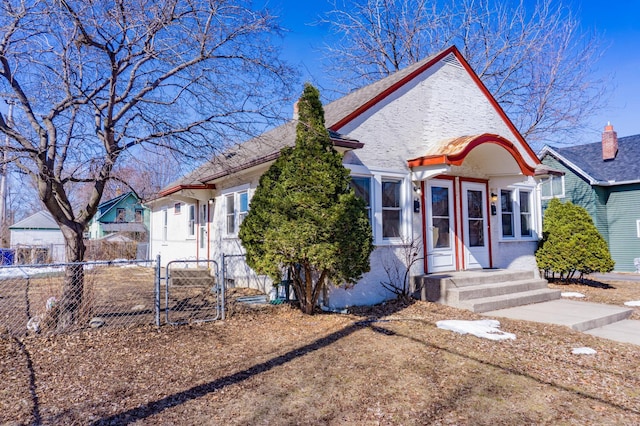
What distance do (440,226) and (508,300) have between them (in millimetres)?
2229

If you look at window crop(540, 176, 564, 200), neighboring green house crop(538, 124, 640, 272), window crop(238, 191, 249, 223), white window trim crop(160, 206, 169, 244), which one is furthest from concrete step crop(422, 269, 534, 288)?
window crop(540, 176, 564, 200)

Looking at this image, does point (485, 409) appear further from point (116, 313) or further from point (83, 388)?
point (116, 313)

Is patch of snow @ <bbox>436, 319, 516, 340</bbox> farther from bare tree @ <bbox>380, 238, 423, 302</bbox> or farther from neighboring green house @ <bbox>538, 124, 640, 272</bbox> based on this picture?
neighboring green house @ <bbox>538, 124, 640, 272</bbox>

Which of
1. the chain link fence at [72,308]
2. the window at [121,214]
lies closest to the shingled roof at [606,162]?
the chain link fence at [72,308]

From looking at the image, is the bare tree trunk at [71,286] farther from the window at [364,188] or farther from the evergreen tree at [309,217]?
the window at [364,188]

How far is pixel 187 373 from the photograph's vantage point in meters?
4.48

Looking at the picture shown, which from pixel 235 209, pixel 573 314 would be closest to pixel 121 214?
pixel 235 209

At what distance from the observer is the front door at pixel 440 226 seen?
927cm

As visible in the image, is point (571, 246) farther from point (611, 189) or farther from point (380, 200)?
point (611, 189)

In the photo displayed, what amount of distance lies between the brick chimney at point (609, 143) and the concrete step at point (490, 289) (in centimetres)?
1378

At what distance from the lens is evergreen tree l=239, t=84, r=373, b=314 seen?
6.38 m

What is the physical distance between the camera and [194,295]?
964 centimetres

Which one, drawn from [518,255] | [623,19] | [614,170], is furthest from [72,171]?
[614,170]

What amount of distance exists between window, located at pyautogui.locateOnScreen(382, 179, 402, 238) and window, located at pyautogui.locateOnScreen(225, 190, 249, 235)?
328 centimetres
